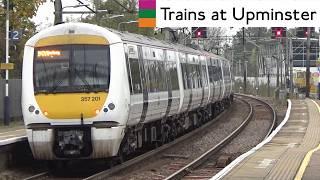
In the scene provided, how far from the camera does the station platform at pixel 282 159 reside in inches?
467

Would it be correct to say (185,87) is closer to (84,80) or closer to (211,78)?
(211,78)

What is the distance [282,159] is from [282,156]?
572 mm

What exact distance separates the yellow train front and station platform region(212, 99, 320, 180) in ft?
9.05

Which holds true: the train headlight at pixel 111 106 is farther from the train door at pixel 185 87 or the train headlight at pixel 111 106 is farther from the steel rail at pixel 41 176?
the train door at pixel 185 87

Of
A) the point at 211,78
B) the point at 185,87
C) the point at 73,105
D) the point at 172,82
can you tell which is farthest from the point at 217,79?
the point at 73,105

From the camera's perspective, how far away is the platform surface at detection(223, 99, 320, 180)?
12.0 m

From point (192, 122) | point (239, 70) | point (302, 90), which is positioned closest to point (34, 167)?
point (192, 122)

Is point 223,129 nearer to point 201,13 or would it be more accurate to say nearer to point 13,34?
point 13,34

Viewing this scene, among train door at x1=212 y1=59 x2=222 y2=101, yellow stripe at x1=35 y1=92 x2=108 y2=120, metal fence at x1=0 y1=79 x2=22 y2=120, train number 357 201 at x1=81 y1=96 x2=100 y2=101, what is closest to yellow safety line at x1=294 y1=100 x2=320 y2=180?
yellow stripe at x1=35 y1=92 x2=108 y2=120

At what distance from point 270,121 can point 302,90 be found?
4291 cm

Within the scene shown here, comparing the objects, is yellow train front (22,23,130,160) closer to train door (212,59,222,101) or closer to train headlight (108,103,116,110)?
train headlight (108,103,116,110)

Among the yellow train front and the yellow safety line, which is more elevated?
the yellow train front

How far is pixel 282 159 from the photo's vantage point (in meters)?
14.2

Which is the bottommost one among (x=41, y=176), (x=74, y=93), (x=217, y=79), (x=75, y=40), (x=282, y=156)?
(x=41, y=176)
